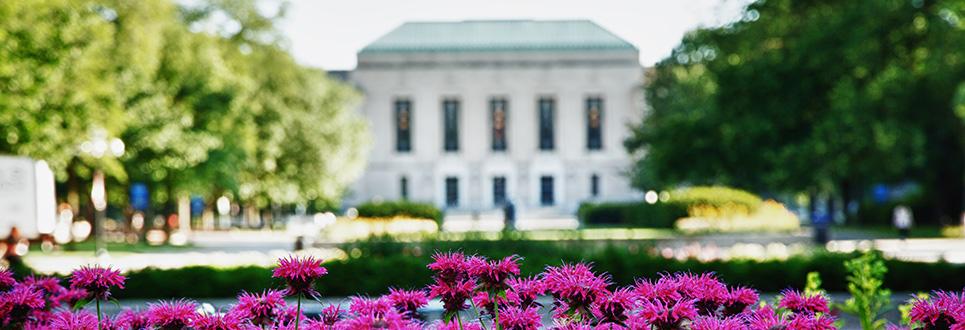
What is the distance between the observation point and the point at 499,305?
4.25 m

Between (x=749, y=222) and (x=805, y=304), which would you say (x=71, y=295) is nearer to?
(x=805, y=304)

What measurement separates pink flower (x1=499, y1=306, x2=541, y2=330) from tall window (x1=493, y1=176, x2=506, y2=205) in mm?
85951

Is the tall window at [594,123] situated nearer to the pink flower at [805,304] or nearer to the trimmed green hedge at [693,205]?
the trimmed green hedge at [693,205]

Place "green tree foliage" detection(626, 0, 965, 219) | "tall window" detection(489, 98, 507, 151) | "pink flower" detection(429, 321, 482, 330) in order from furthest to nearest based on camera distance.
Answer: "tall window" detection(489, 98, 507, 151)
"green tree foliage" detection(626, 0, 965, 219)
"pink flower" detection(429, 321, 482, 330)

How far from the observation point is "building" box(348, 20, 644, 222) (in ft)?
288

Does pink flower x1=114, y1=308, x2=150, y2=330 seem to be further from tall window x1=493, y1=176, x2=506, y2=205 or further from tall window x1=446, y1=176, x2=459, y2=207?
tall window x1=446, y1=176, x2=459, y2=207

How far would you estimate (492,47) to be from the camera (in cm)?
8812

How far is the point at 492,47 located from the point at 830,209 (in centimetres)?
3937

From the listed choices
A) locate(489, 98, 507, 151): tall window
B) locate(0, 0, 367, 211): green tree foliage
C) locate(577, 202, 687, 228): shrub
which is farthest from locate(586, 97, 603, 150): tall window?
locate(0, 0, 367, 211): green tree foliage

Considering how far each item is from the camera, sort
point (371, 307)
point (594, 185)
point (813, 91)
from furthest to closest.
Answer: point (594, 185), point (813, 91), point (371, 307)

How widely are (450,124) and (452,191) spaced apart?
18.3ft

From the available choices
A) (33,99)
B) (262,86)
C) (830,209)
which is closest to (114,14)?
(33,99)

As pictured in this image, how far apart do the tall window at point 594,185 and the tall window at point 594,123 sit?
241 centimetres

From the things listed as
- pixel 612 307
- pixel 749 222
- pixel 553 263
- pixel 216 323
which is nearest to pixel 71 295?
pixel 216 323
